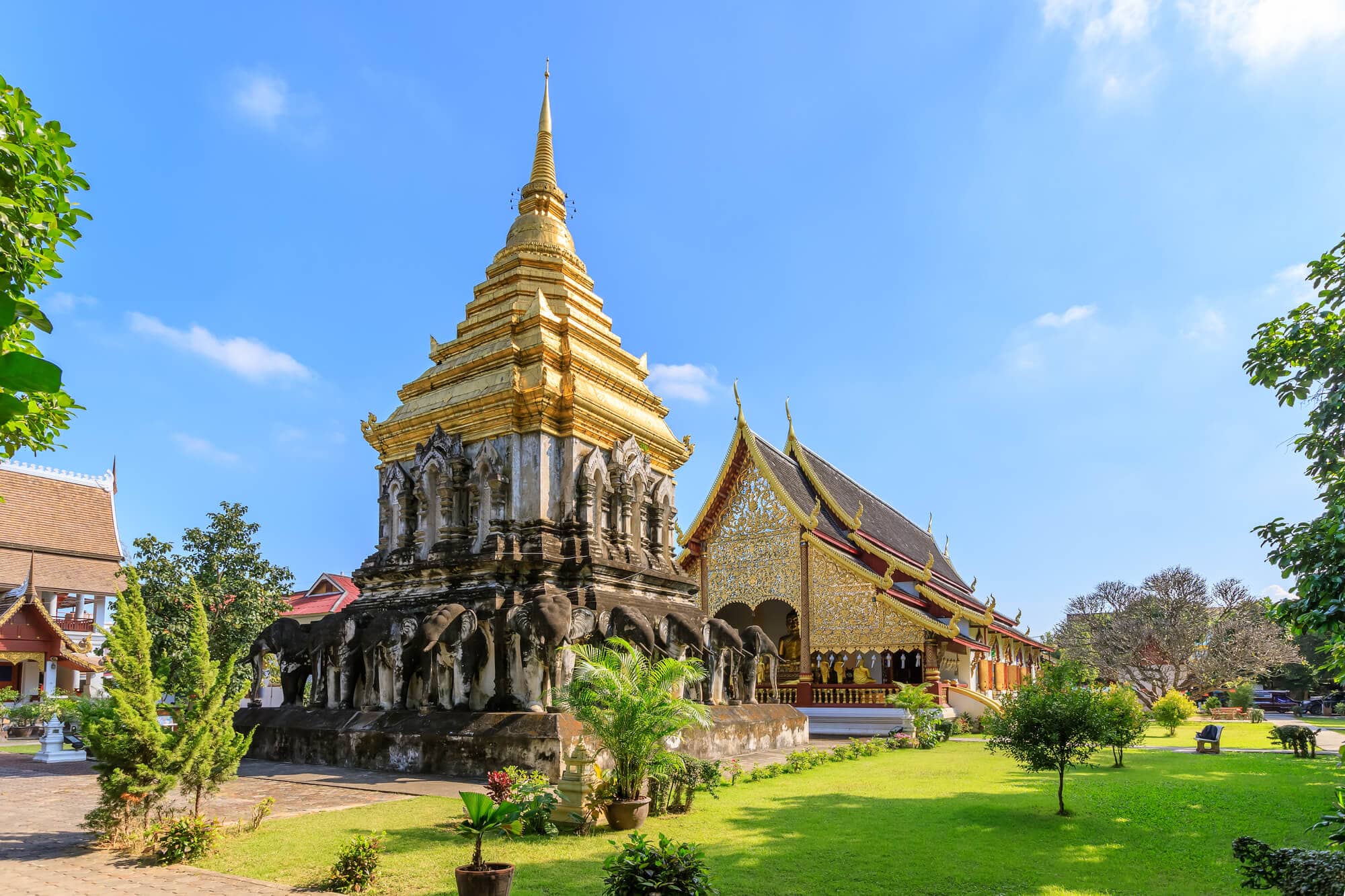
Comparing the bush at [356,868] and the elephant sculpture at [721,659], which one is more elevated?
the elephant sculpture at [721,659]

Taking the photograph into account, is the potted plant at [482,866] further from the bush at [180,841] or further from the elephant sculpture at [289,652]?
the elephant sculpture at [289,652]

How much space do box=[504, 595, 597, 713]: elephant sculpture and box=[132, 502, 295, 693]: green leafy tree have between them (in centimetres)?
795

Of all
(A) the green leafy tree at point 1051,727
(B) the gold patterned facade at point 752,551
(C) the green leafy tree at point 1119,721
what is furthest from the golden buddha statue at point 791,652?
(A) the green leafy tree at point 1051,727

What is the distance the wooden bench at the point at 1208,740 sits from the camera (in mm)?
15297

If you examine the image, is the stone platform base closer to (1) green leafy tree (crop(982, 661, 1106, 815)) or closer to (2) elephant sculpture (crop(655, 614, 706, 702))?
(2) elephant sculpture (crop(655, 614, 706, 702))

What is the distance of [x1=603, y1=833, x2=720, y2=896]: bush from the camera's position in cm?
460

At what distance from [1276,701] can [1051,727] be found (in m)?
49.6

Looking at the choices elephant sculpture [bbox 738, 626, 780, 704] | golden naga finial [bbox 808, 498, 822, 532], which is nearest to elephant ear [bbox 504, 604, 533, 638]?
elephant sculpture [bbox 738, 626, 780, 704]

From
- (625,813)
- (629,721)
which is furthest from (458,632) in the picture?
(625,813)

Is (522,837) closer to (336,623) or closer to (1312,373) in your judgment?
(336,623)

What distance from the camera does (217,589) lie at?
1616 cm

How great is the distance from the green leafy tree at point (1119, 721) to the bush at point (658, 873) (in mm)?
5194

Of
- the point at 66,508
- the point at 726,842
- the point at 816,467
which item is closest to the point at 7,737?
the point at 66,508

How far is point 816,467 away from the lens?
24938mm
